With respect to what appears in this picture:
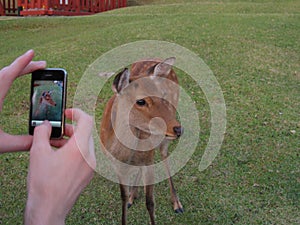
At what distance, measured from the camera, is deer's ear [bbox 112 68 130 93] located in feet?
7.74

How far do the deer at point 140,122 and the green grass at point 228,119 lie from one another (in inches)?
23.0

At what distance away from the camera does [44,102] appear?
1428 mm

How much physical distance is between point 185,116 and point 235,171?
1.09 metres

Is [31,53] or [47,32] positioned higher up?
[31,53]

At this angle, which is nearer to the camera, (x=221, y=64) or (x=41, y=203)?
(x=41, y=203)

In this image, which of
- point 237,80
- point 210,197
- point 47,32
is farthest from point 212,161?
point 47,32

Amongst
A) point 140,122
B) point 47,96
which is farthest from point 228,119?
point 47,96

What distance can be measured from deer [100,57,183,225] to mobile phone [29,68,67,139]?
0.89 metres

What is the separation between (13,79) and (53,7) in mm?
14565

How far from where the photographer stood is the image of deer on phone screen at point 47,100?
1404 mm

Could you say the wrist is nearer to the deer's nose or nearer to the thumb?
the thumb

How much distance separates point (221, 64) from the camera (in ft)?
23.0

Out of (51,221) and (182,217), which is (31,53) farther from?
(182,217)

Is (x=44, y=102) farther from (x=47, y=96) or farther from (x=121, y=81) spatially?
(x=121, y=81)
